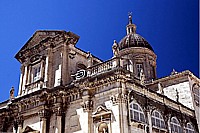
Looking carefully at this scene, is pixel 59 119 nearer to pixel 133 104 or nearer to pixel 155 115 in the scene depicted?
pixel 133 104

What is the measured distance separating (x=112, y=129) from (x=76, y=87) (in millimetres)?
4625

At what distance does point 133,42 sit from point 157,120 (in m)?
14.9

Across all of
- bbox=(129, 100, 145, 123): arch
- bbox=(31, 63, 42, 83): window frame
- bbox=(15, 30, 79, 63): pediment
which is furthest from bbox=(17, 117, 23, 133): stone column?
bbox=(129, 100, 145, 123): arch

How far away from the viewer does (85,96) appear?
63.2 feet

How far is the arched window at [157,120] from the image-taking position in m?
19.8

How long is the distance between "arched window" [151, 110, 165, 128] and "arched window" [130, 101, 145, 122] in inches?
58.4

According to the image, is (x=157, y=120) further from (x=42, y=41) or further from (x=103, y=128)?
(x=42, y=41)

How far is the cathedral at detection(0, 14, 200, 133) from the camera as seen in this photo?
18.0m

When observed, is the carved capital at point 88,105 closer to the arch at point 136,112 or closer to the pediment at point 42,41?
the arch at point 136,112

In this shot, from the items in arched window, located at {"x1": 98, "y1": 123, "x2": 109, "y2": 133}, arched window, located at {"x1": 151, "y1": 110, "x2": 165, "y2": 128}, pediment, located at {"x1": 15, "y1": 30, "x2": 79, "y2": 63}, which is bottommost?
arched window, located at {"x1": 98, "y1": 123, "x2": 109, "y2": 133}

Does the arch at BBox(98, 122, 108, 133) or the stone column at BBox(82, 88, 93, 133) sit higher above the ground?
the stone column at BBox(82, 88, 93, 133)

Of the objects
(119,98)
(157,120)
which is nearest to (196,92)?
(157,120)

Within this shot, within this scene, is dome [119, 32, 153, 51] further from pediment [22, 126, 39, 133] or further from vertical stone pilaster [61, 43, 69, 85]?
pediment [22, 126, 39, 133]

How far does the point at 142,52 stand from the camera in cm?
3272
